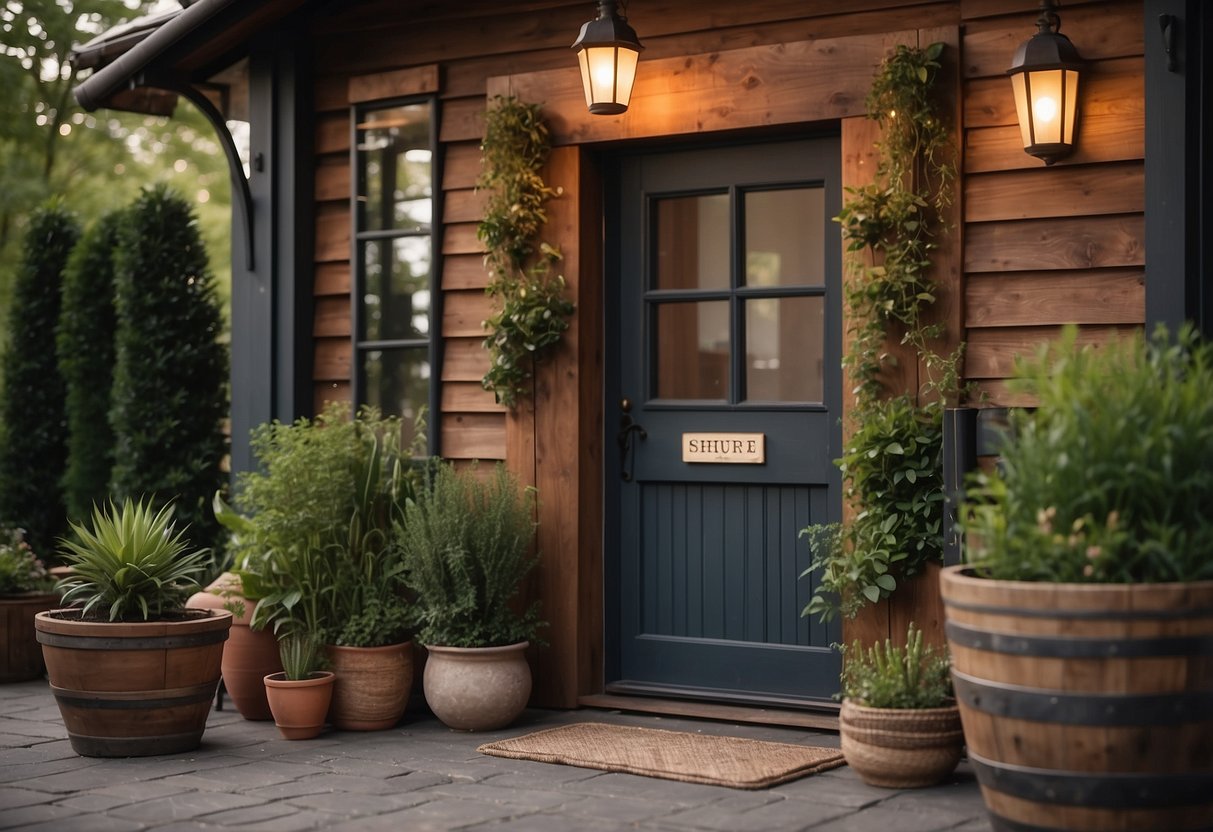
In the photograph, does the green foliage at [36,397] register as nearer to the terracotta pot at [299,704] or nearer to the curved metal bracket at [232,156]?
the curved metal bracket at [232,156]

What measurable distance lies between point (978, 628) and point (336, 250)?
3893 mm

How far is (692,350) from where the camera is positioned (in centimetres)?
586

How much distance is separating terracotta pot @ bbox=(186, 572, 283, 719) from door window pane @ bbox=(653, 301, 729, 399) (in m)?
1.86

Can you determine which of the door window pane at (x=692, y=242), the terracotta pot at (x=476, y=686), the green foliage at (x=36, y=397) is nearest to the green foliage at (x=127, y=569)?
the terracotta pot at (x=476, y=686)

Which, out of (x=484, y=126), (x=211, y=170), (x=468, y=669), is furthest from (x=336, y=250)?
(x=211, y=170)

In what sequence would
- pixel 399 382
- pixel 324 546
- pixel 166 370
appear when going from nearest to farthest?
1. pixel 324 546
2. pixel 399 382
3. pixel 166 370

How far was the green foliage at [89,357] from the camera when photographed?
8602 mm

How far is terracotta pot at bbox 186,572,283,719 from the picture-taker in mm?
5805

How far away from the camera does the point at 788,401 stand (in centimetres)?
562

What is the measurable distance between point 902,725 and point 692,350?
1955mm

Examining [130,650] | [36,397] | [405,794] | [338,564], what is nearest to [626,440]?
[338,564]

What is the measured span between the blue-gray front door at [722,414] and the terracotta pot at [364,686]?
3.02 ft

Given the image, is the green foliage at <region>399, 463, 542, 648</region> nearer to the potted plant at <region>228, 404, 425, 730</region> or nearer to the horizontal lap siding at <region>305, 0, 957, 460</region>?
the potted plant at <region>228, 404, 425, 730</region>

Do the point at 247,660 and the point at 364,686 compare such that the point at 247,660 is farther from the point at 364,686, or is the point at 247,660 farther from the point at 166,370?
the point at 166,370
